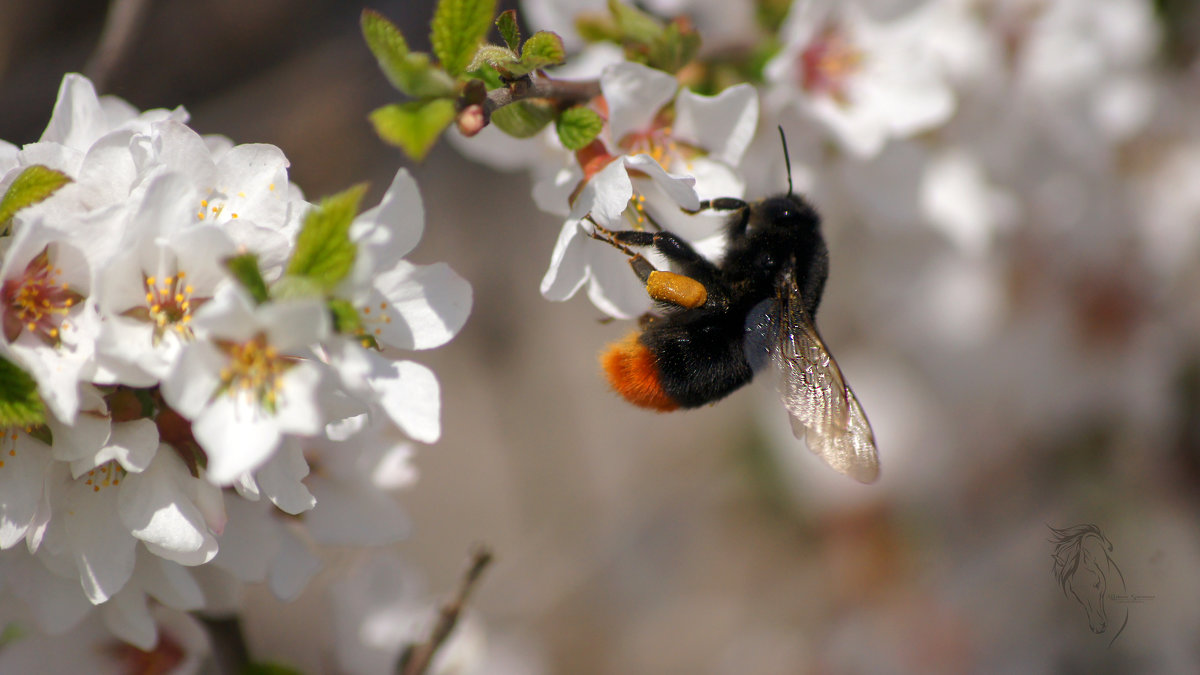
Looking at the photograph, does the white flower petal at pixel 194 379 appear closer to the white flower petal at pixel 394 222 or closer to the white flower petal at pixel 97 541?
the white flower petal at pixel 394 222

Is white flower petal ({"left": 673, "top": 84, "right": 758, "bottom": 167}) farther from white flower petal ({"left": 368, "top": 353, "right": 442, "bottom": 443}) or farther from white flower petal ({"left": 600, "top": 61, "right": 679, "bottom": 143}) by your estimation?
white flower petal ({"left": 368, "top": 353, "right": 442, "bottom": 443})

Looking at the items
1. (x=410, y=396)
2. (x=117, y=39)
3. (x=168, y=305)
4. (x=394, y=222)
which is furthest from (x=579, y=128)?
(x=117, y=39)

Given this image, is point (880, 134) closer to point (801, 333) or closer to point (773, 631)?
point (801, 333)

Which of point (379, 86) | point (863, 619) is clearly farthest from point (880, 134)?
point (863, 619)

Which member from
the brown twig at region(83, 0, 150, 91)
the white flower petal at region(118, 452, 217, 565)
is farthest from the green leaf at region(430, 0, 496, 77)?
the brown twig at region(83, 0, 150, 91)
